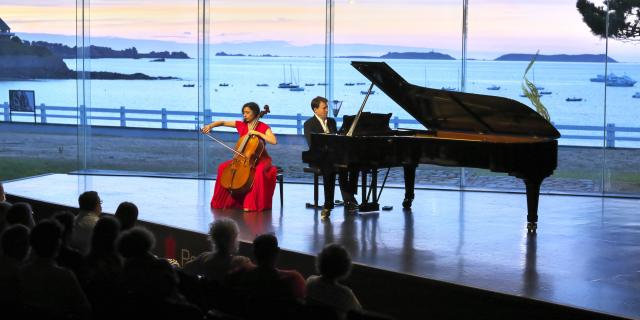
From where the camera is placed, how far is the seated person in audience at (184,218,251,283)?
199 inches

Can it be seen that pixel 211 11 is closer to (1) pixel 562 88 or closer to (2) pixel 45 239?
(1) pixel 562 88

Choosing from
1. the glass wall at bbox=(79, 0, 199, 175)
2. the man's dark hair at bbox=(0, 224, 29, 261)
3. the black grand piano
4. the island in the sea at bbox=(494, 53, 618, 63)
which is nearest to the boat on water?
the island in the sea at bbox=(494, 53, 618, 63)

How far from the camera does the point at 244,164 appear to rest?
30.3 feet

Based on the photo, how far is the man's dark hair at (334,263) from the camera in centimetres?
442

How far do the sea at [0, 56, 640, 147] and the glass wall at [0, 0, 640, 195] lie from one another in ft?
0.07

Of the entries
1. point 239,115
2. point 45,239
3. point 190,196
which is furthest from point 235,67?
point 45,239

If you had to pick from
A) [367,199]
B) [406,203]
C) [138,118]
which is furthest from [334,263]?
[138,118]

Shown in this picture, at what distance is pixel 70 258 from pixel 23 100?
9.44 meters

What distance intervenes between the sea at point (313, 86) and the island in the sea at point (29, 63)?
125mm

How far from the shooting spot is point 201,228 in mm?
8172

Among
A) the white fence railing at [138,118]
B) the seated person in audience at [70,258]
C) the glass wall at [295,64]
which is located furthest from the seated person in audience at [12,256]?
the white fence railing at [138,118]

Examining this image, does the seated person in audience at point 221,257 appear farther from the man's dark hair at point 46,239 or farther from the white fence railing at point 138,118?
the white fence railing at point 138,118

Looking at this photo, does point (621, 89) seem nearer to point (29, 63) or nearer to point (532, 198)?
point (532, 198)

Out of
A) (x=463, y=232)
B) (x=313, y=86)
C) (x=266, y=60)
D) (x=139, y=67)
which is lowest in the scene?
(x=463, y=232)
